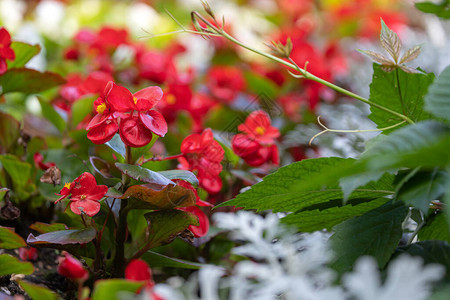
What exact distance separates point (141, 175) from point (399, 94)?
0.31 meters

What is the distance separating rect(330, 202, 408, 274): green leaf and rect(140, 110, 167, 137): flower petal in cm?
22

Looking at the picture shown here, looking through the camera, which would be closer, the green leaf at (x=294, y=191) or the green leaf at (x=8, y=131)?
the green leaf at (x=294, y=191)

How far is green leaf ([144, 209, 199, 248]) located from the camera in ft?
1.76

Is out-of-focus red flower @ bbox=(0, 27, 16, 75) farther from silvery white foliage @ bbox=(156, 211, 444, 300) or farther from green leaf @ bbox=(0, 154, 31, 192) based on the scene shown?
silvery white foliage @ bbox=(156, 211, 444, 300)

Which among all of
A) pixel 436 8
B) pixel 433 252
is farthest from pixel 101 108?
pixel 436 8

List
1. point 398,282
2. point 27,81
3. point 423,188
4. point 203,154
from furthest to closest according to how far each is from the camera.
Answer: point 27,81 < point 203,154 < point 423,188 < point 398,282

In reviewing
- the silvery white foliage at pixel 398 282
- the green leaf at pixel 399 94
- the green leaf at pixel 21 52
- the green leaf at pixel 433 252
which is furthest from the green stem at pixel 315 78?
the green leaf at pixel 21 52

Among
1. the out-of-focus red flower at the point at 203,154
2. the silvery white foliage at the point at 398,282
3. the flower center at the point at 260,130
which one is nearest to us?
the silvery white foliage at the point at 398,282

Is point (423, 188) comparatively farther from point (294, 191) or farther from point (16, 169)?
point (16, 169)

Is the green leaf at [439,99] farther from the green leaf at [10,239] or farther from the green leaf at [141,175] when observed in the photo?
the green leaf at [10,239]

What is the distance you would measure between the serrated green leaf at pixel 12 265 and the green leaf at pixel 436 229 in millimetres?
443

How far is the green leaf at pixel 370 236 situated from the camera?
0.49m

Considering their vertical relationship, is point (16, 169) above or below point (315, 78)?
below

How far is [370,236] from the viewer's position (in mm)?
500
